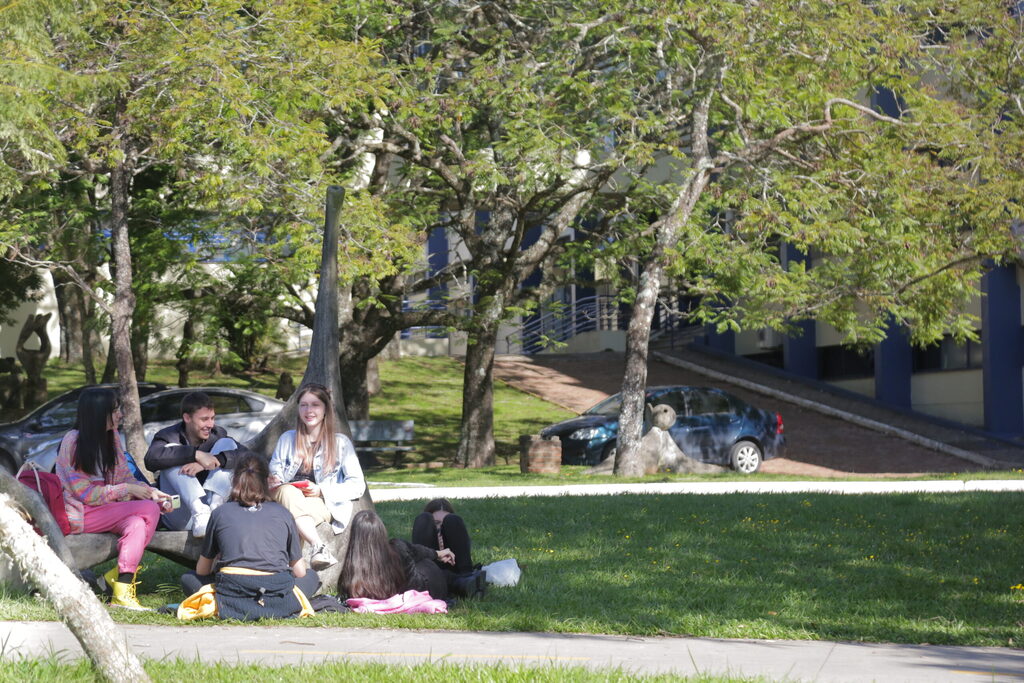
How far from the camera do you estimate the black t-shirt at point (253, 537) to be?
7246mm

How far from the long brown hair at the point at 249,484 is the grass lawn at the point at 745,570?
33.6 inches

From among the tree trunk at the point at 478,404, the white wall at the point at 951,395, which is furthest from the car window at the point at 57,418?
the white wall at the point at 951,395

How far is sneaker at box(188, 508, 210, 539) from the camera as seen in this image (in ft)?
26.1

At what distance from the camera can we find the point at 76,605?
4875mm

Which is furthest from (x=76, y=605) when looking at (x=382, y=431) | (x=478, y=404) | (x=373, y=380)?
(x=373, y=380)

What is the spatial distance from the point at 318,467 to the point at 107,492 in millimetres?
1458

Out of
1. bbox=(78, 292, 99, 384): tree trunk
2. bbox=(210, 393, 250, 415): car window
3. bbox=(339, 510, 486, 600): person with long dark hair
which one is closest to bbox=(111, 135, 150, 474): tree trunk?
bbox=(210, 393, 250, 415): car window

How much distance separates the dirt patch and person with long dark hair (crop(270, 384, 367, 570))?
1453cm

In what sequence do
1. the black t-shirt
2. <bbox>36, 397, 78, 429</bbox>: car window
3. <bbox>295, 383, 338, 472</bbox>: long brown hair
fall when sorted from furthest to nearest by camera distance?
1. <bbox>36, 397, 78, 429</bbox>: car window
2. <bbox>295, 383, 338, 472</bbox>: long brown hair
3. the black t-shirt

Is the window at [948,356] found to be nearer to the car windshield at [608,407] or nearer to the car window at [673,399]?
the car window at [673,399]

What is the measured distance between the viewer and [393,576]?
788 cm

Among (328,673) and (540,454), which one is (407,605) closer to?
(328,673)

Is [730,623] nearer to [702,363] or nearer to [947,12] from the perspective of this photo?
[947,12]

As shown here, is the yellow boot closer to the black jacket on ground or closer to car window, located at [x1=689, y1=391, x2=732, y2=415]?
the black jacket on ground
